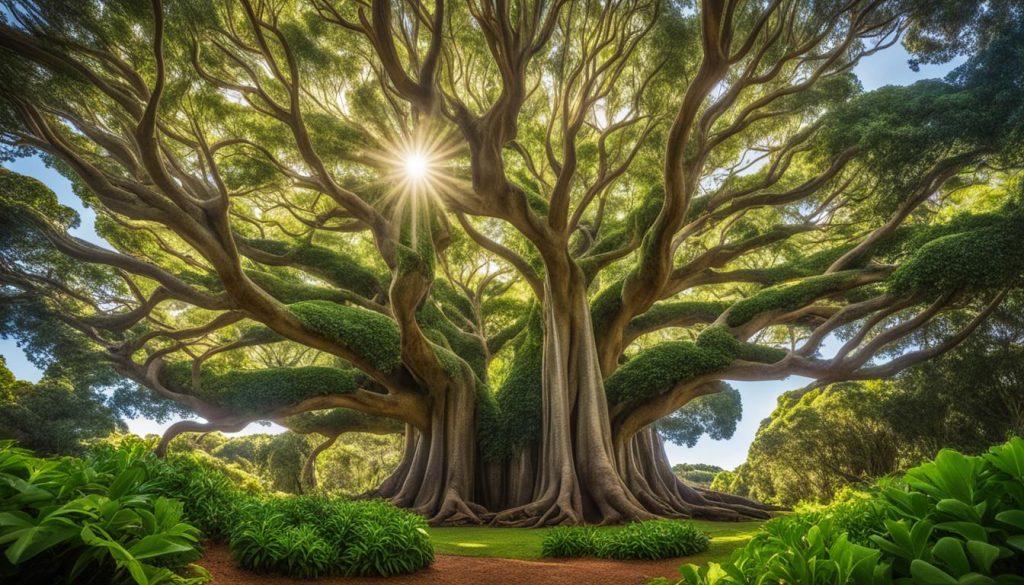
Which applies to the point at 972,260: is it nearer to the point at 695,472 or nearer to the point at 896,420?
the point at 896,420

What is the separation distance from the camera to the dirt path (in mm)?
4102

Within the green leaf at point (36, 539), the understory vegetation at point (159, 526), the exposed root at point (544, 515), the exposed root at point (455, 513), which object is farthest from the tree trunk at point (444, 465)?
the green leaf at point (36, 539)

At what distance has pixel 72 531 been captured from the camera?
1537 mm

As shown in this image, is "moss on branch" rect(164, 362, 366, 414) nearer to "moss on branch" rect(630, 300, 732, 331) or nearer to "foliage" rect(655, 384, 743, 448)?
"moss on branch" rect(630, 300, 732, 331)

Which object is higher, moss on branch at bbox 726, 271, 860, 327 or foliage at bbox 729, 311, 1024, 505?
moss on branch at bbox 726, 271, 860, 327

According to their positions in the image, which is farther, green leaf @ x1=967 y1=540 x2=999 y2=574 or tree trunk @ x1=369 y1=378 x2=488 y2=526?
tree trunk @ x1=369 y1=378 x2=488 y2=526

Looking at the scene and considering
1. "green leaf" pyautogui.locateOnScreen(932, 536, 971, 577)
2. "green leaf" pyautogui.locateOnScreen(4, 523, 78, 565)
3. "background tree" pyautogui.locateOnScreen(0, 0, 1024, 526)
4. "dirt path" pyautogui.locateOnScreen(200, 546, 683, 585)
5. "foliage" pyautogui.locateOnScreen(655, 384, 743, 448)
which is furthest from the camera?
"foliage" pyautogui.locateOnScreen(655, 384, 743, 448)

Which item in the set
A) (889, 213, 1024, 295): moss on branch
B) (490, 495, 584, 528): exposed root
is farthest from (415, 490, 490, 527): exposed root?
(889, 213, 1024, 295): moss on branch

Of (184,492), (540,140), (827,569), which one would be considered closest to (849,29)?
(540,140)

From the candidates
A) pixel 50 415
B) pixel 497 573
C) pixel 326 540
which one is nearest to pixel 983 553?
pixel 497 573

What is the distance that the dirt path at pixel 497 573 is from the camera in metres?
4.10

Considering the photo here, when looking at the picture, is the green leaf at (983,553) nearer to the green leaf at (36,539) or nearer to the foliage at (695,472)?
the green leaf at (36,539)

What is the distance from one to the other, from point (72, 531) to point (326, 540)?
3.45 meters

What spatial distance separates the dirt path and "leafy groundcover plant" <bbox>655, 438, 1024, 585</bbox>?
290cm
